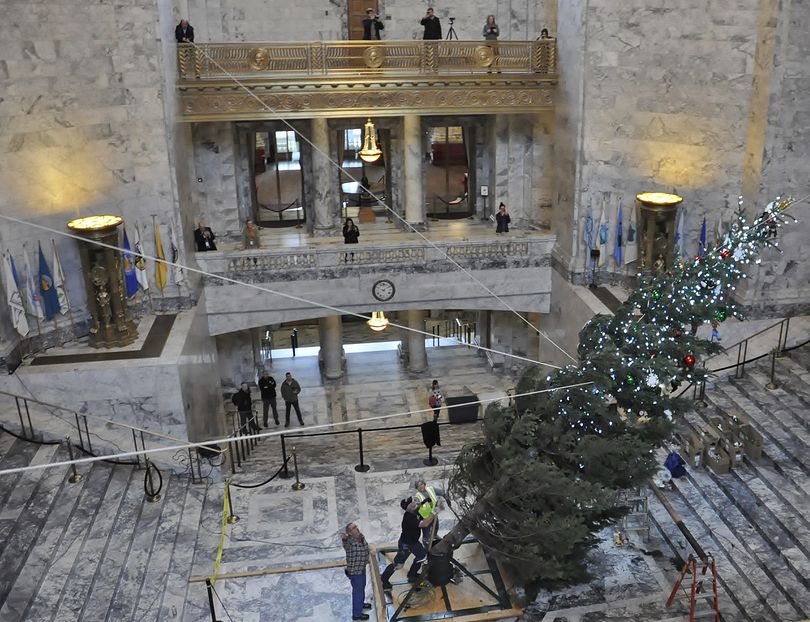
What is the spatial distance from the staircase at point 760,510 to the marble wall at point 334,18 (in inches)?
394

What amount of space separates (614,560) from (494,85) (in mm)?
10129

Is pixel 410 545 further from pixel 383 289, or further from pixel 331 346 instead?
pixel 331 346

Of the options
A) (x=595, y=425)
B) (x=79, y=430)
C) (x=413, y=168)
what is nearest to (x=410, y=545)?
(x=595, y=425)

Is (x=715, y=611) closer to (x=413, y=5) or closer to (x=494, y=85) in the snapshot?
(x=494, y=85)

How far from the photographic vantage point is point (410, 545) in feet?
34.7

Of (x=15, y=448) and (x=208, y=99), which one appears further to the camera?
(x=208, y=99)

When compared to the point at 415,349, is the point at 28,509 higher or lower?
higher

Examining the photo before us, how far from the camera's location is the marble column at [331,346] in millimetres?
21531

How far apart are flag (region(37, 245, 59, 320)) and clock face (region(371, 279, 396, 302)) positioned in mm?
6451

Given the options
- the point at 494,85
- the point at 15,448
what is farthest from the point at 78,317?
the point at 494,85

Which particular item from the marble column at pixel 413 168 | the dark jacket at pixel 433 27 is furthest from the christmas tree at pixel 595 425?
the marble column at pixel 413 168

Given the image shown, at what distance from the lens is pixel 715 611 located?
9969mm

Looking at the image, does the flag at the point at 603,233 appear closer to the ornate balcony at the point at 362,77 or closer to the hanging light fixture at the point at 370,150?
the ornate balcony at the point at 362,77

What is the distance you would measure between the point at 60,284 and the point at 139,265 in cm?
137
